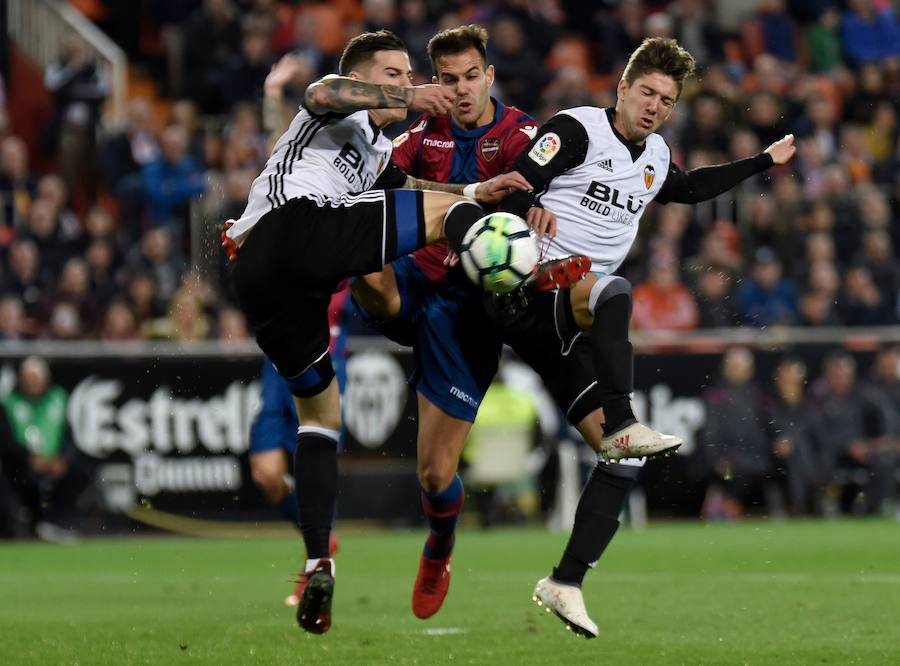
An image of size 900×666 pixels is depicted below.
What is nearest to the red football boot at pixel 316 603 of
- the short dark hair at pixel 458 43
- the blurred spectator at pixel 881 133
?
the short dark hair at pixel 458 43

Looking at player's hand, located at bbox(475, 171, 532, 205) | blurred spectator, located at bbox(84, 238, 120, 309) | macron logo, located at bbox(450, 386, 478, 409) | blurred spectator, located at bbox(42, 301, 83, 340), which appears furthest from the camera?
blurred spectator, located at bbox(84, 238, 120, 309)

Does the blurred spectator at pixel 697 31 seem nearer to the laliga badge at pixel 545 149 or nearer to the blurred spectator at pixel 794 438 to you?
the blurred spectator at pixel 794 438

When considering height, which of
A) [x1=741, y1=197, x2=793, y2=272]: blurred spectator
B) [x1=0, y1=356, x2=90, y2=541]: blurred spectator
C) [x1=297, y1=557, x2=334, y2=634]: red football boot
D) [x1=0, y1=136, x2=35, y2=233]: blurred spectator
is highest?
[x1=0, y1=136, x2=35, y2=233]: blurred spectator

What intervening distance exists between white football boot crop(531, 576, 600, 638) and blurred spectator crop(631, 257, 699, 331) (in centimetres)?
927

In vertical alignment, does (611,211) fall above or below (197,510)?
above

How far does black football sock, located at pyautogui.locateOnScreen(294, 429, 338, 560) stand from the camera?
25.9 ft

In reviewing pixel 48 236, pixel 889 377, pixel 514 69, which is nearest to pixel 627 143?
pixel 889 377

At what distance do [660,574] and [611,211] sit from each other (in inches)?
165

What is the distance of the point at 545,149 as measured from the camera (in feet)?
25.2

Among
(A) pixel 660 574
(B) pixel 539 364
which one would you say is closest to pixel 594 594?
(A) pixel 660 574

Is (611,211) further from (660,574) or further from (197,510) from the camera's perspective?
(197,510)

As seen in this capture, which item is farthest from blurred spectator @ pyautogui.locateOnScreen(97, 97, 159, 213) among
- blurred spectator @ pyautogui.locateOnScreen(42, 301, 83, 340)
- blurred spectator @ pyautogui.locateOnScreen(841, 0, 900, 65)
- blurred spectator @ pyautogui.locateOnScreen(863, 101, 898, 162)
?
blurred spectator @ pyautogui.locateOnScreen(841, 0, 900, 65)

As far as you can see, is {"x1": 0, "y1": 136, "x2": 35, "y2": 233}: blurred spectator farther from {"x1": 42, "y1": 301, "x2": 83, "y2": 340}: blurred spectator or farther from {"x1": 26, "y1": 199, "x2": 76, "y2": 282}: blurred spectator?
{"x1": 42, "y1": 301, "x2": 83, "y2": 340}: blurred spectator

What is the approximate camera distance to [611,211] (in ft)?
26.2
